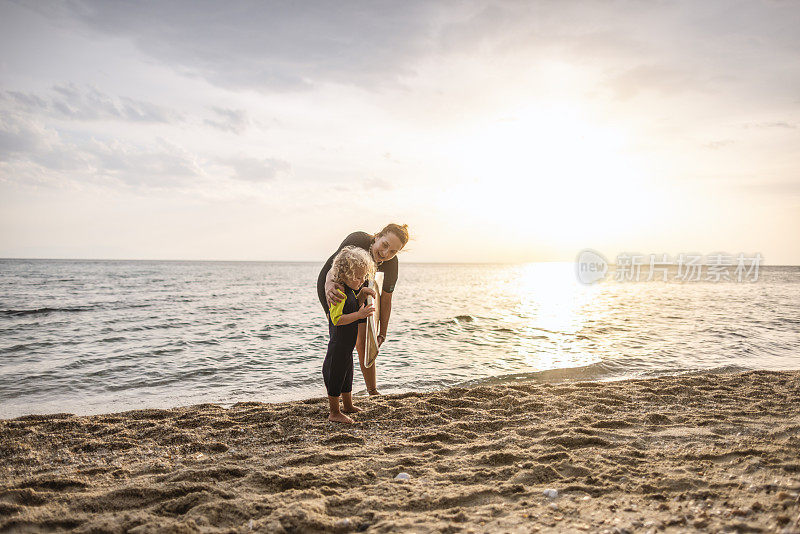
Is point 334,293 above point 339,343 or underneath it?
above

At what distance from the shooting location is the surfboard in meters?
5.01

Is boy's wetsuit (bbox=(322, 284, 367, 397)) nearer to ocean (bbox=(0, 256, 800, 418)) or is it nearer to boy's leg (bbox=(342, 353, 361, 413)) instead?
boy's leg (bbox=(342, 353, 361, 413))

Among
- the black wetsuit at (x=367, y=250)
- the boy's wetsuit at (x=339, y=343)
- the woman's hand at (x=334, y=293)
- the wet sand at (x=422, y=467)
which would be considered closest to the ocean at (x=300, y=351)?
the wet sand at (x=422, y=467)

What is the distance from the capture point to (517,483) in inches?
130

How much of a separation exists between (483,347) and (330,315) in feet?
22.0

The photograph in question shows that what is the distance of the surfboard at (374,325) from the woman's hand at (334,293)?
19.0 inches

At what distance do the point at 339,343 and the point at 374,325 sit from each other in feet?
2.16

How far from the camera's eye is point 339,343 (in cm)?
463

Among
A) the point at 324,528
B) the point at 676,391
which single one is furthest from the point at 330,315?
the point at 676,391

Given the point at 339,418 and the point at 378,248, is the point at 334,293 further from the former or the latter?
the point at 339,418

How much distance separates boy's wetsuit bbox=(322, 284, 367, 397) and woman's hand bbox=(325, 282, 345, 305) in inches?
1.9

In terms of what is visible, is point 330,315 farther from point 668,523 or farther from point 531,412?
point 668,523

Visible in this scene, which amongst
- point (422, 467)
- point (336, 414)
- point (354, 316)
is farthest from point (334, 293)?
point (422, 467)

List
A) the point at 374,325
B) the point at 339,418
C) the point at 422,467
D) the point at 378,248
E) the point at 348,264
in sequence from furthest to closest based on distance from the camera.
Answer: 1. the point at 374,325
2. the point at 378,248
3. the point at 339,418
4. the point at 348,264
5. the point at 422,467
